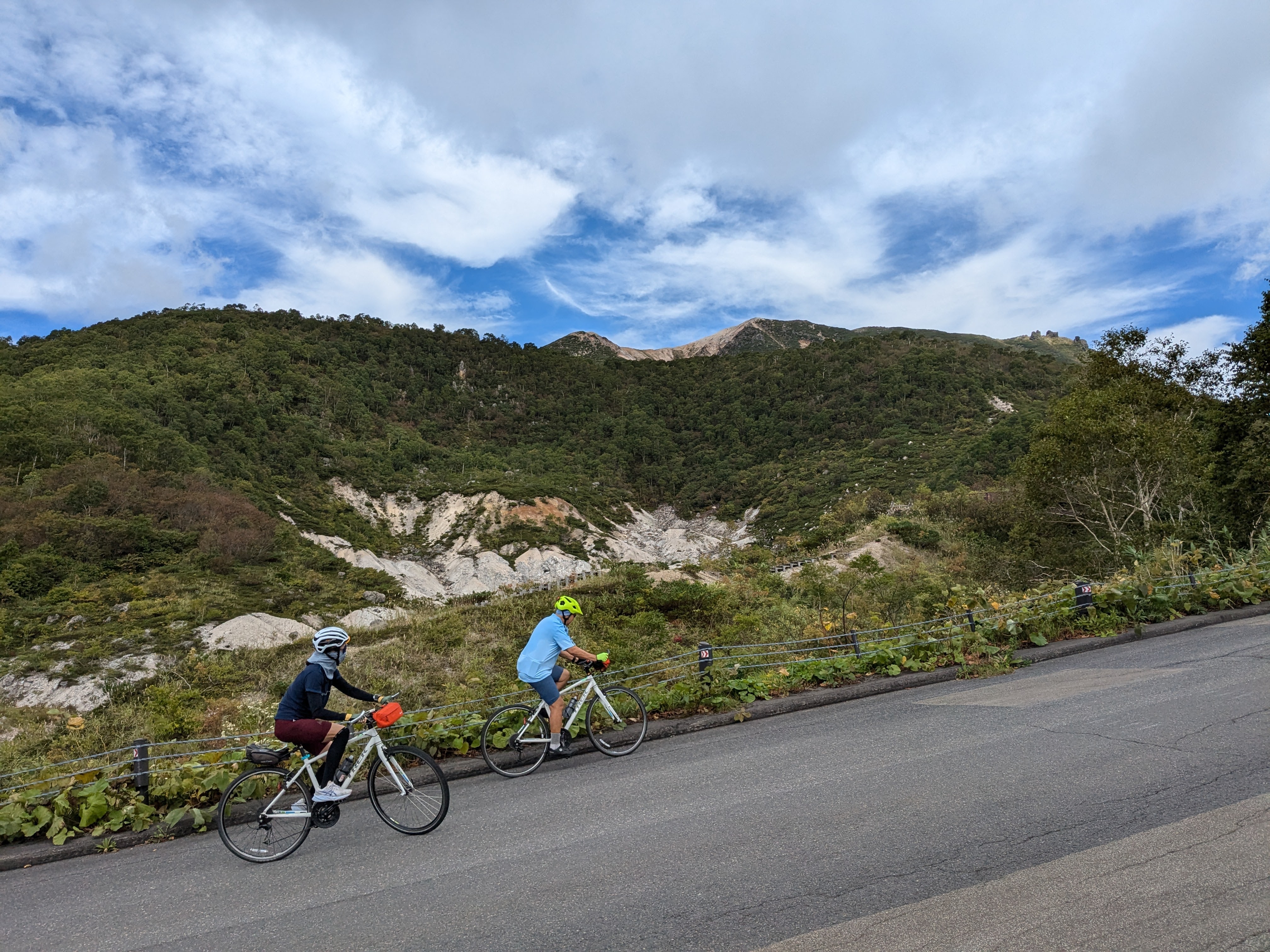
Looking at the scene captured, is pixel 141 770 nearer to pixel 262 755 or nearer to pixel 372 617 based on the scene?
pixel 262 755

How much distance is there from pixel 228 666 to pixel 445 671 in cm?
706

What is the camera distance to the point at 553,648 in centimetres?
642

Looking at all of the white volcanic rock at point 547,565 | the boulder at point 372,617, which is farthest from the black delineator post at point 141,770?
the white volcanic rock at point 547,565

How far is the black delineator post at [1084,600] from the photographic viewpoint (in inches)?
413

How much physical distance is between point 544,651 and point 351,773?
6.30 feet

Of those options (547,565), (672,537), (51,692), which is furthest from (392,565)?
(51,692)

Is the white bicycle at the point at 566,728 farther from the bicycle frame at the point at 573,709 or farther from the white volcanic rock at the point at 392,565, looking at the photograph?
the white volcanic rock at the point at 392,565

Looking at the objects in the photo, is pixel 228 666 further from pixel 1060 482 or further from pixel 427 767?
pixel 1060 482

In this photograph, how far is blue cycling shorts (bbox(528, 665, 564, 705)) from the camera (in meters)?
6.38

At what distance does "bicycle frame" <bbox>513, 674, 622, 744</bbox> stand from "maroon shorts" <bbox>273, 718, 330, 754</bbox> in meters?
1.88

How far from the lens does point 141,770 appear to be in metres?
5.91

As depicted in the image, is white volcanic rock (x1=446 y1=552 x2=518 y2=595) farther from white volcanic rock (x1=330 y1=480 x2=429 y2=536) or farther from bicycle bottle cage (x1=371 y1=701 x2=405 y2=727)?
bicycle bottle cage (x1=371 y1=701 x2=405 y2=727)

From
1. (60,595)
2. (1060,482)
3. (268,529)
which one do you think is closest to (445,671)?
(1060,482)

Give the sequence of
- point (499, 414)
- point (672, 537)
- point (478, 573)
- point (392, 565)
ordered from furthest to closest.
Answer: point (499, 414), point (672, 537), point (478, 573), point (392, 565)
